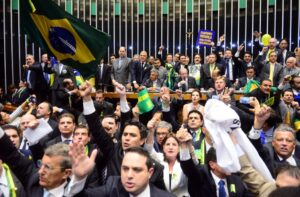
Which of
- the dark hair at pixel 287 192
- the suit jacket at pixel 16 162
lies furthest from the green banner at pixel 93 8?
the dark hair at pixel 287 192

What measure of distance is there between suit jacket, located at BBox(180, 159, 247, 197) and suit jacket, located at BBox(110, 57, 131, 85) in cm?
654

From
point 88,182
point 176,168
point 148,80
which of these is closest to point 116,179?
point 88,182

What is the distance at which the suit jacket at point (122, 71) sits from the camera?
988 centimetres

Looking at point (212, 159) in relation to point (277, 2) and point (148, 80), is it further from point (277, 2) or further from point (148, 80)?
point (277, 2)

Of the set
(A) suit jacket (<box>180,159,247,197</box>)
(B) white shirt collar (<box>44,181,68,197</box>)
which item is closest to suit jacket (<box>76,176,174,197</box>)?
(B) white shirt collar (<box>44,181,68,197</box>)

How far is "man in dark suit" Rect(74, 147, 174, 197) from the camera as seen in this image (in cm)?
273

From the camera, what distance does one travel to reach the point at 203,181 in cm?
340

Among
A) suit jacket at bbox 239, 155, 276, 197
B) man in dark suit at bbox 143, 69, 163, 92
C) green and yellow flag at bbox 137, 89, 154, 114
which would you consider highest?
man in dark suit at bbox 143, 69, 163, 92

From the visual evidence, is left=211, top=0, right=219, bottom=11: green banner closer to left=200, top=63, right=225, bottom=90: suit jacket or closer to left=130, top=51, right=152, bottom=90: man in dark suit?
left=130, top=51, right=152, bottom=90: man in dark suit

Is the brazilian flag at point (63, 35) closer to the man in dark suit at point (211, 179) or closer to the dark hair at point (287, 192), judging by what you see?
the man in dark suit at point (211, 179)

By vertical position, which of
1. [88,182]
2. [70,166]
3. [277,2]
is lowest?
[88,182]

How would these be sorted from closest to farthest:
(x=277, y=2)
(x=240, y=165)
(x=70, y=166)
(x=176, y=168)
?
(x=70, y=166), (x=240, y=165), (x=176, y=168), (x=277, y=2)

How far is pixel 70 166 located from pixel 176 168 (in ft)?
4.38

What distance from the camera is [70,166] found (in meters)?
2.79
